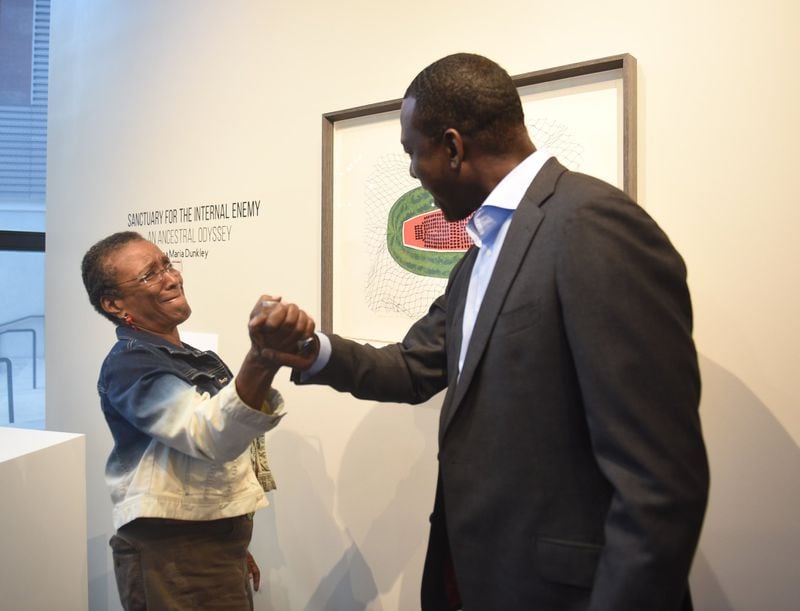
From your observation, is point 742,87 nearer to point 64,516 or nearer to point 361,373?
point 361,373

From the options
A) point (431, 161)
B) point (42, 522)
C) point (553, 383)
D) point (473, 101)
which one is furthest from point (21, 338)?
point (553, 383)

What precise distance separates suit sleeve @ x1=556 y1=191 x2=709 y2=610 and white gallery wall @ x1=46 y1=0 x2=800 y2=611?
0.66 metres

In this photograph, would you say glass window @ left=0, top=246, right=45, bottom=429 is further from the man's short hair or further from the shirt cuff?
the man's short hair

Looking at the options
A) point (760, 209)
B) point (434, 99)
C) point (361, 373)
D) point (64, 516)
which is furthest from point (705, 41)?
point (64, 516)

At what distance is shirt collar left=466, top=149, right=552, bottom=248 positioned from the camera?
107 cm

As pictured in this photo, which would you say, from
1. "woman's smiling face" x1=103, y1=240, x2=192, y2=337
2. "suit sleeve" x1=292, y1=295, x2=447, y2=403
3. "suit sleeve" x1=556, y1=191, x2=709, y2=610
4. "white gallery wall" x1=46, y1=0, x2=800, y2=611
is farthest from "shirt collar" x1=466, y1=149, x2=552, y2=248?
"woman's smiling face" x1=103, y1=240, x2=192, y2=337

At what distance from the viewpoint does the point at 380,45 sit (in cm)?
196

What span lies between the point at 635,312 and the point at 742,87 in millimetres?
860

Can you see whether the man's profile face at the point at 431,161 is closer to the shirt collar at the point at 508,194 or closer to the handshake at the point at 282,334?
the shirt collar at the point at 508,194

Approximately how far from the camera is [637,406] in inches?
32.9

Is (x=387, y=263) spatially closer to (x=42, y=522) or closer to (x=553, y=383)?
(x=553, y=383)

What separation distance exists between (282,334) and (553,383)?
1.69ft

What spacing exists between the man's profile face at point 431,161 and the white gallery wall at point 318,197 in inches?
23.9

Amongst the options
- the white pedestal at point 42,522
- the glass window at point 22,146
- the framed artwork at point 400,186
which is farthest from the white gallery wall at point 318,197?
the glass window at point 22,146
